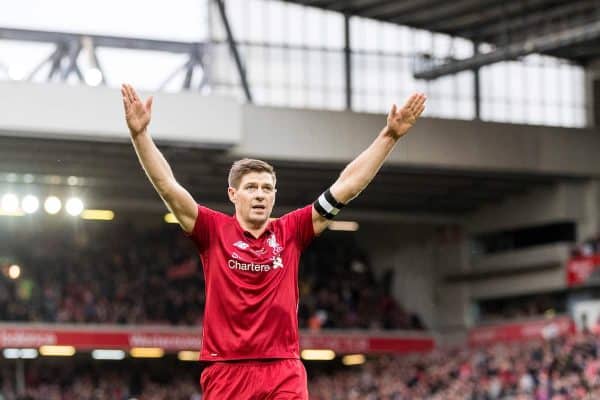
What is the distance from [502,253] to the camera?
152 feet

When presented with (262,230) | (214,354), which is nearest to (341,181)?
(262,230)

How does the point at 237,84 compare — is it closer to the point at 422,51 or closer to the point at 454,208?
the point at 422,51

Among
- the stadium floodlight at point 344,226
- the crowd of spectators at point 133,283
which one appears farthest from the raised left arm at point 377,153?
the stadium floodlight at point 344,226

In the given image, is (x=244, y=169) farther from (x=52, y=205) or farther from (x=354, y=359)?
(x=354, y=359)

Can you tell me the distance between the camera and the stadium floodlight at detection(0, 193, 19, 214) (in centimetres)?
3603

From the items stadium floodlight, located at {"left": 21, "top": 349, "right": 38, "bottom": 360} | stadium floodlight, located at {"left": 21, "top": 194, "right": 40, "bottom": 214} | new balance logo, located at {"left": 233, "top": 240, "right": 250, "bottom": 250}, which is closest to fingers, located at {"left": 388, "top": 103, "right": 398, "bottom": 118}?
new balance logo, located at {"left": 233, "top": 240, "right": 250, "bottom": 250}

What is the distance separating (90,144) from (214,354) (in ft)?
89.7

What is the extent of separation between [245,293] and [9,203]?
1173 inches

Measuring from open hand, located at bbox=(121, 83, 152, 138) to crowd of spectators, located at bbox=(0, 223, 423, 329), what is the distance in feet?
109

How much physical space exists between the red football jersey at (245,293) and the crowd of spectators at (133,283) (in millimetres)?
33120

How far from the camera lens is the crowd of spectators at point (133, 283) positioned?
41406mm

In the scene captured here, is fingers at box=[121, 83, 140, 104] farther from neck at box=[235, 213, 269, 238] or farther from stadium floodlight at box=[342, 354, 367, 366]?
stadium floodlight at box=[342, 354, 367, 366]

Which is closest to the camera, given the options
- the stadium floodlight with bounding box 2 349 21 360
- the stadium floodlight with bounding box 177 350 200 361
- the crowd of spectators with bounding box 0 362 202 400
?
the crowd of spectators with bounding box 0 362 202 400

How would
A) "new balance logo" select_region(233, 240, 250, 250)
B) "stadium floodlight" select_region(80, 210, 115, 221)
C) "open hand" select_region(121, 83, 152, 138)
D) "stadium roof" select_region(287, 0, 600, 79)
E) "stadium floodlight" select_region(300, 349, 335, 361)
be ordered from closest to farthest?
"open hand" select_region(121, 83, 152, 138) → "new balance logo" select_region(233, 240, 250, 250) → "stadium roof" select_region(287, 0, 600, 79) → "stadium floodlight" select_region(80, 210, 115, 221) → "stadium floodlight" select_region(300, 349, 335, 361)
